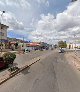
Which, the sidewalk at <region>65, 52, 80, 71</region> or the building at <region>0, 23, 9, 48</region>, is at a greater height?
the building at <region>0, 23, 9, 48</region>

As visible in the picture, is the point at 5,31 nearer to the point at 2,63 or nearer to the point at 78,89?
the point at 2,63

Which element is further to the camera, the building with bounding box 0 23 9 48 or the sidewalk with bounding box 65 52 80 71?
the building with bounding box 0 23 9 48

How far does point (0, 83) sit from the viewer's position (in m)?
13.4

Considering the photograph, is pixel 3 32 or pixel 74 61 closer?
pixel 74 61

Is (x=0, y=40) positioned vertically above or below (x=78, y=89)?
above

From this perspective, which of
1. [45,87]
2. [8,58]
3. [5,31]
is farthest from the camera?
[5,31]

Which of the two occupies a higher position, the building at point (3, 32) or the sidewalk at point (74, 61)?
the building at point (3, 32)

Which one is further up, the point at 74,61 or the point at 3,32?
the point at 3,32

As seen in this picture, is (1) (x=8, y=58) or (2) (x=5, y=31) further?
(2) (x=5, y=31)

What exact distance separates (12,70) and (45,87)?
7011 millimetres

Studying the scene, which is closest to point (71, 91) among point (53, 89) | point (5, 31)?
point (53, 89)

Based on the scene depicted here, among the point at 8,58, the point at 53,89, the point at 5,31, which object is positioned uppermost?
the point at 5,31

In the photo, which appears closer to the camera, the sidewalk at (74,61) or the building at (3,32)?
the sidewalk at (74,61)

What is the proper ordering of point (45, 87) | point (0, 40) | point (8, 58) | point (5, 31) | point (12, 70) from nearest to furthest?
point (45, 87) → point (12, 70) → point (8, 58) → point (0, 40) → point (5, 31)
